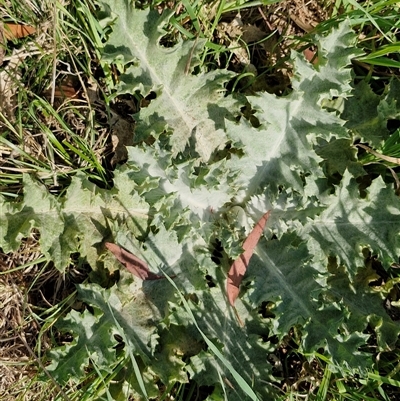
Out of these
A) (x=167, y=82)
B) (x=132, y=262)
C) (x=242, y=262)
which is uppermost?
(x=167, y=82)

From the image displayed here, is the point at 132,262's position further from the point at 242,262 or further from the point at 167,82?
the point at 167,82

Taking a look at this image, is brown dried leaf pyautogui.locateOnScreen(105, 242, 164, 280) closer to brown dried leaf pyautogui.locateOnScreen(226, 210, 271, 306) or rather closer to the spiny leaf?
brown dried leaf pyautogui.locateOnScreen(226, 210, 271, 306)

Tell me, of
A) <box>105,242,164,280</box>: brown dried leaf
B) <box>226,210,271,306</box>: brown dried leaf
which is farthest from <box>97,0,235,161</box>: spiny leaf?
<box>105,242,164,280</box>: brown dried leaf

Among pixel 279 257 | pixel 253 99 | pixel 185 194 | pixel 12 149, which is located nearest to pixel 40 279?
pixel 12 149

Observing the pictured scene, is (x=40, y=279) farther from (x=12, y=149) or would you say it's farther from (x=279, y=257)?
(x=279, y=257)

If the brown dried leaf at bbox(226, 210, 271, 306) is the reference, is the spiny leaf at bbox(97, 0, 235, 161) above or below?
above

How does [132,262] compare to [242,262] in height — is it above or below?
above

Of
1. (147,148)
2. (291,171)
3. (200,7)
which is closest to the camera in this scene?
(147,148)

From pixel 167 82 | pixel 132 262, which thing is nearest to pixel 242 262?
pixel 132 262

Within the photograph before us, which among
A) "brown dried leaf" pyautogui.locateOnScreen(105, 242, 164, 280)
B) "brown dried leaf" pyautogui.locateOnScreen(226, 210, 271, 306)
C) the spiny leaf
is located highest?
the spiny leaf
